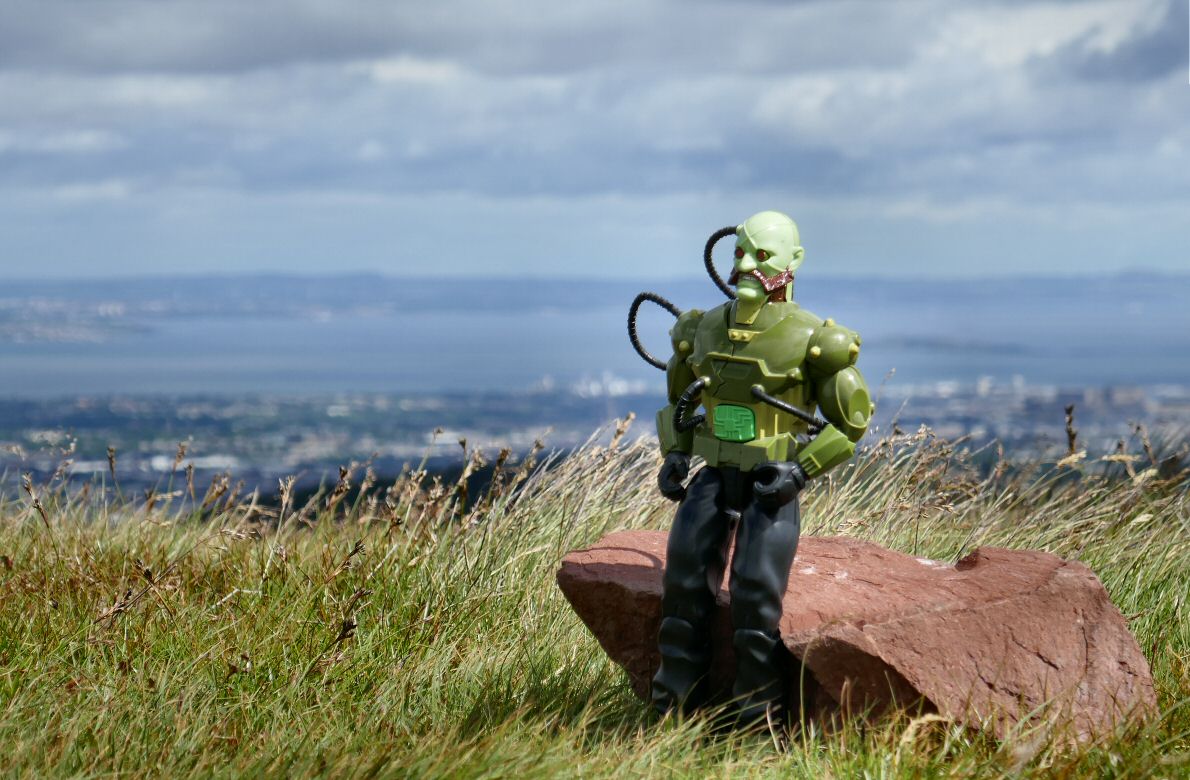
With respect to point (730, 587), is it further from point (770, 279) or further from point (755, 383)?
point (770, 279)

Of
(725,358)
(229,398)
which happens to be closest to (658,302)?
(725,358)

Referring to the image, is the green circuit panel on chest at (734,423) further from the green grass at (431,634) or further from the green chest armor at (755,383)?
the green grass at (431,634)

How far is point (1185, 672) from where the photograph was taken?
14.7 ft

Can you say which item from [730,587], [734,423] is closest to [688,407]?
[734,423]

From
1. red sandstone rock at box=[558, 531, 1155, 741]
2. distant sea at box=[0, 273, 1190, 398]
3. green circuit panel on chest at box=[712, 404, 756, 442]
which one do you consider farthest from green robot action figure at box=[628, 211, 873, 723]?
distant sea at box=[0, 273, 1190, 398]

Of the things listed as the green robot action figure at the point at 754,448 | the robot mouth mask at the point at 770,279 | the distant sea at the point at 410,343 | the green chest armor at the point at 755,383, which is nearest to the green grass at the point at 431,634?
the green robot action figure at the point at 754,448

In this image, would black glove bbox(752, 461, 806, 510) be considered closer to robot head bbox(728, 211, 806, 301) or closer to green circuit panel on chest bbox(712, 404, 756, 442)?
green circuit panel on chest bbox(712, 404, 756, 442)

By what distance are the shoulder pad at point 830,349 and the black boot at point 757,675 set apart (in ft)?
2.81

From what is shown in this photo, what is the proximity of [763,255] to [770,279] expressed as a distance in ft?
0.26

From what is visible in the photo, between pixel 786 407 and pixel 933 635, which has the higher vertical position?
pixel 786 407

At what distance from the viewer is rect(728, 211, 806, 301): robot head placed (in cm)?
392

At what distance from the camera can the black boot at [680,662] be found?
3994 mm

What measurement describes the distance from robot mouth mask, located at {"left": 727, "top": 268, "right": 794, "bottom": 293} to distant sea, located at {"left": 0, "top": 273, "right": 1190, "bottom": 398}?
36.5 metres

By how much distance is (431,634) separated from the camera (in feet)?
15.9
